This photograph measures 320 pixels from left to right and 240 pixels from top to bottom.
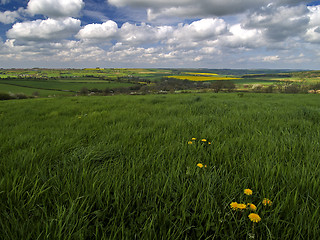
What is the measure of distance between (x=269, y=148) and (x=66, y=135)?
11.8 feet

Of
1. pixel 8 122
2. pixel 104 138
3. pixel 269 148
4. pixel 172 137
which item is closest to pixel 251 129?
pixel 269 148

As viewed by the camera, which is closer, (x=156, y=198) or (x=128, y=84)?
(x=156, y=198)

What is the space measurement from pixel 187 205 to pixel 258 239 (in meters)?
0.52

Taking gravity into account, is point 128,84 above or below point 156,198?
above

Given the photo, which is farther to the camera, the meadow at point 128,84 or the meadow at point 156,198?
the meadow at point 128,84

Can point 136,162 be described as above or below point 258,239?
above

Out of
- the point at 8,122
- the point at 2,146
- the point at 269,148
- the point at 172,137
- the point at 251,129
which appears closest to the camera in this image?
the point at 269,148

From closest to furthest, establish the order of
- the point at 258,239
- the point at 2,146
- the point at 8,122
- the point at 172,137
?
the point at 258,239, the point at 2,146, the point at 172,137, the point at 8,122

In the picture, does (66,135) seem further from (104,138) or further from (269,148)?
(269,148)

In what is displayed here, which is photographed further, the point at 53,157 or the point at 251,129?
the point at 251,129

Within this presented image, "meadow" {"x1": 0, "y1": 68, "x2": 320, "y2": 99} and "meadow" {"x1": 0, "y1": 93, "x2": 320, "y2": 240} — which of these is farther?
"meadow" {"x1": 0, "y1": 68, "x2": 320, "y2": 99}

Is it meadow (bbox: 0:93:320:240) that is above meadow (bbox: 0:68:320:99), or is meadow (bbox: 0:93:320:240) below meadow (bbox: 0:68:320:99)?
below

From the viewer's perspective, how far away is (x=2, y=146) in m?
2.46

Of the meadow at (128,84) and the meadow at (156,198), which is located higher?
the meadow at (128,84)
